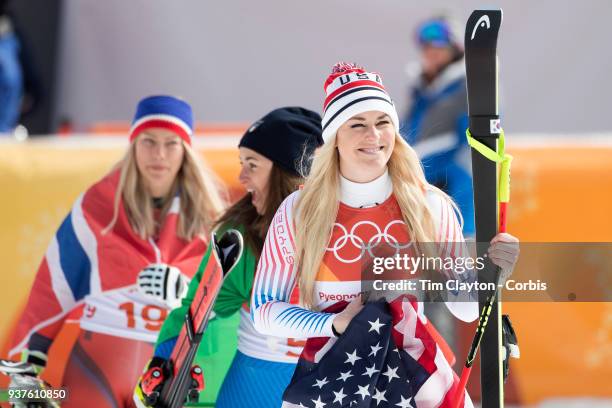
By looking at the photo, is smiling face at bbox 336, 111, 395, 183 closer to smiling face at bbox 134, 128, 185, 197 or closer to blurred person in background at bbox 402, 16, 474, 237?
smiling face at bbox 134, 128, 185, 197

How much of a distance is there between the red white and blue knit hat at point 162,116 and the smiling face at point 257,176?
671mm

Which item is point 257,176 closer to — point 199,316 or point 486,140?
point 199,316

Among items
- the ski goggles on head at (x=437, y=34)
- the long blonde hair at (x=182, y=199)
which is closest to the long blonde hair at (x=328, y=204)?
the long blonde hair at (x=182, y=199)

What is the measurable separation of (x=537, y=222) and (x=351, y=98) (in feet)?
8.91

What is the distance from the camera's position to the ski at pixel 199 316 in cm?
356

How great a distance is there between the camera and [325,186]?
10.4 ft

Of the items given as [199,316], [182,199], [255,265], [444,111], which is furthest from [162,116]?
[444,111]

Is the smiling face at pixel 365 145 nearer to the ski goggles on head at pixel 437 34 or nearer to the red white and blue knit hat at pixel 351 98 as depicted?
the red white and blue knit hat at pixel 351 98

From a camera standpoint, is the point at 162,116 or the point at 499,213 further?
the point at 162,116

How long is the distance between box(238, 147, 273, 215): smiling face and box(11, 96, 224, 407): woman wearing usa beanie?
54cm

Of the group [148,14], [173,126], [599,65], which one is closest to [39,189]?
[173,126]

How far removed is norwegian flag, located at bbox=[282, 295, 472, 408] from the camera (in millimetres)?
2896

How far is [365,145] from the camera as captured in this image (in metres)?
3.14

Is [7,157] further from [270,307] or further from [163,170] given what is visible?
[270,307]
